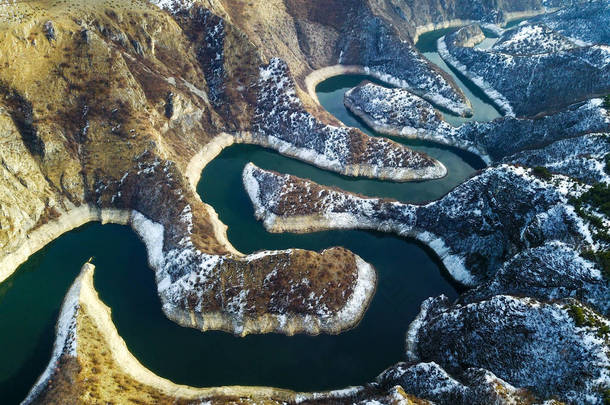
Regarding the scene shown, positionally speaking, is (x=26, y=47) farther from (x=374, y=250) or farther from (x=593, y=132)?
(x=593, y=132)

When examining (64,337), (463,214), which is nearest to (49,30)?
(64,337)

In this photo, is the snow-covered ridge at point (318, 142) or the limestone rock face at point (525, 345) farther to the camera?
the snow-covered ridge at point (318, 142)

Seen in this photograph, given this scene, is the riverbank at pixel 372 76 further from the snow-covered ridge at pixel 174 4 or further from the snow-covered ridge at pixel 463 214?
the snow-covered ridge at pixel 463 214

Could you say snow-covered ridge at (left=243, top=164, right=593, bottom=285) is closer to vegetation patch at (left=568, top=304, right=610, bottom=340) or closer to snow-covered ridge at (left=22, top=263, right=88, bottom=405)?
vegetation patch at (left=568, top=304, right=610, bottom=340)

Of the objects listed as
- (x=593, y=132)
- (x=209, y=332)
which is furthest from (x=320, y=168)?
(x=593, y=132)

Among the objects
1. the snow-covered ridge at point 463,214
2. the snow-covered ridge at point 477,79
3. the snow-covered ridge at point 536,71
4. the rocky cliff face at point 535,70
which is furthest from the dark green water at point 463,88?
the snow-covered ridge at point 463,214

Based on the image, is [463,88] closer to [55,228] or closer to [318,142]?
[318,142]
